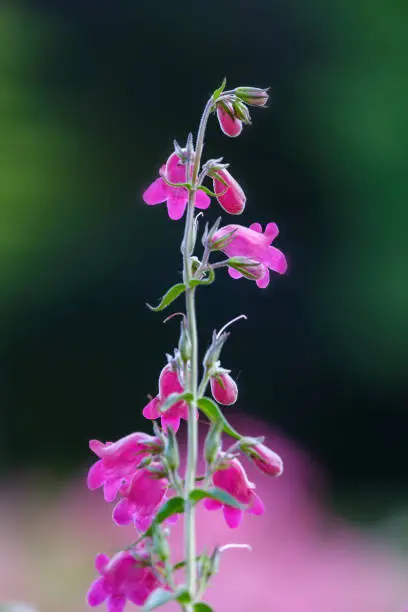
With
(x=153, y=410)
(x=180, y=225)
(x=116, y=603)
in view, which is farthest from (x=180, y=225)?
(x=116, y=603)

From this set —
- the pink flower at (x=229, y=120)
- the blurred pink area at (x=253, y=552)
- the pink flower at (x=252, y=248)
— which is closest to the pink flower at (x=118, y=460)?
the pink flower at (x=252, y=248)

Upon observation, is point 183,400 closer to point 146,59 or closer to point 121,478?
point 121,478

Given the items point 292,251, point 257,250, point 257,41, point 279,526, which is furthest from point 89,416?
point 257,250

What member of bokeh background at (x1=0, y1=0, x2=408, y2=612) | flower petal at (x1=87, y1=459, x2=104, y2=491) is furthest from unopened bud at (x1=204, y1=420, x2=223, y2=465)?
bokeh background at (x1=0, y1=0, x2=408, y2=612)

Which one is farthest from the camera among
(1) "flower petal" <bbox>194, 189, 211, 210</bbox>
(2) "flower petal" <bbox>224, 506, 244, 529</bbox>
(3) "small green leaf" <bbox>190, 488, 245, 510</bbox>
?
(1) "flower petal" <bbox>194, 189, 211, 210</bbox>

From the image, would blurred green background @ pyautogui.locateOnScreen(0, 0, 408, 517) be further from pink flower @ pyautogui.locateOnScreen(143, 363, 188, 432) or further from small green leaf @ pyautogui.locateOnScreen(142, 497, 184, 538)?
small green leaf @ pyautogui.locateOnScreen(142, 497, 184, 538)

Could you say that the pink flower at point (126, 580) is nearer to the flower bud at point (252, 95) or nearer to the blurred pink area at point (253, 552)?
the flower bud at point (252, 95)
